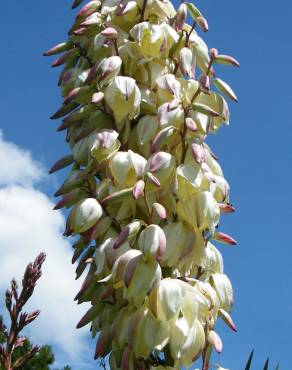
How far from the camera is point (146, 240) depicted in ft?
4.66

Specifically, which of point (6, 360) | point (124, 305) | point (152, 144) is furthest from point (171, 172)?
point (6, 360)

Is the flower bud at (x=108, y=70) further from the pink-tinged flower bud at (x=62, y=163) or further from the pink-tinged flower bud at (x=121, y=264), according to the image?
the pink-tinged flower bud at (x=121, y=264)

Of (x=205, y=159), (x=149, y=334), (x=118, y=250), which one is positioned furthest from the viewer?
(x=205, y=159)

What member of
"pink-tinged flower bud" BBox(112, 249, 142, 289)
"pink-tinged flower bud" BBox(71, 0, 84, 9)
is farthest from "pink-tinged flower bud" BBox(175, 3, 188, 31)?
"pink-tinged flower bud" BBox(112, 249, 142, 289)

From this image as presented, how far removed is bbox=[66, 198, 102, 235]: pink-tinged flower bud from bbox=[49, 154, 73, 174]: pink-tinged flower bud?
0.60 ft

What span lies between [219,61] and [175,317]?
27.7 inches

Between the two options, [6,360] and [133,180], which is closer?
[6,360]

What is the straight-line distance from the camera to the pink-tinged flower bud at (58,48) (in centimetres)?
183

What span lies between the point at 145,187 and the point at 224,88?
1.34 feet

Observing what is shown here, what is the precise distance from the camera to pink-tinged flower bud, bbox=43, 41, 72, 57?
1.83 m

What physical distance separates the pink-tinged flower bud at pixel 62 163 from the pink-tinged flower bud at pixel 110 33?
0.30m

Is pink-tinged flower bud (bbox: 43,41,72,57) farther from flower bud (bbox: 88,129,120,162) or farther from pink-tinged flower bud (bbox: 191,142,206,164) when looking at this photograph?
pink-tinged flower bud (bbox: 191,142,206,164)

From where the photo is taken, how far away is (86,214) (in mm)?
1516

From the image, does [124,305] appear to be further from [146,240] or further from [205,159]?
[205,159]
